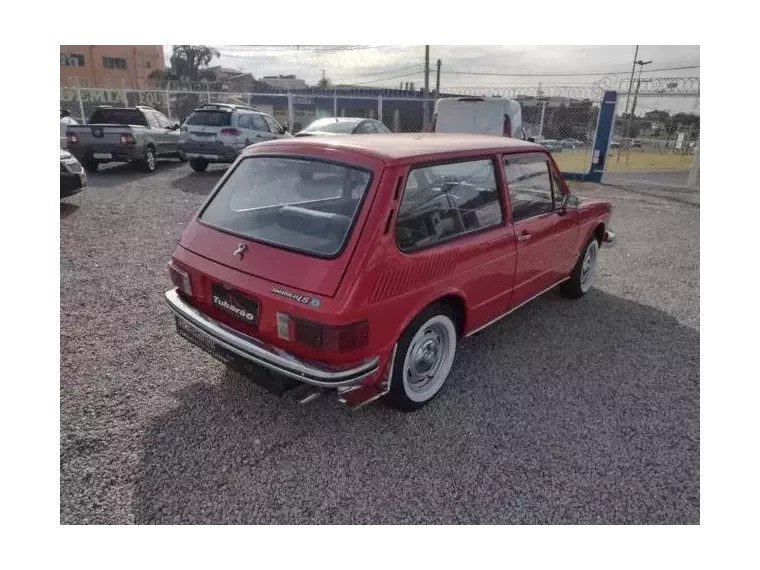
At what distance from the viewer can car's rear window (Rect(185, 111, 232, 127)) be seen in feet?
38.4

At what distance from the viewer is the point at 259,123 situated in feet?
40.9

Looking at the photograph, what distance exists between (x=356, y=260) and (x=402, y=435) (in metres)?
1.13

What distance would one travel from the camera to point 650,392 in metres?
3.38

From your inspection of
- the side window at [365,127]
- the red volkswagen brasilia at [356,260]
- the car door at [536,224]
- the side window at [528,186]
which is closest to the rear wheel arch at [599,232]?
the car door at [536,224]

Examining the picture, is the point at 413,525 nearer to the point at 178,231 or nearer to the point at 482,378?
the point at 482,378

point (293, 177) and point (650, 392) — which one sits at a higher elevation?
point (293, 177)

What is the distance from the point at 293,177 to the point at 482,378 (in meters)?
1.94

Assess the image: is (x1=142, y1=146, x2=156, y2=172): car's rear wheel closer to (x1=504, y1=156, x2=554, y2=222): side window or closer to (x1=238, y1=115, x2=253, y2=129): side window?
(x1=238, y1=115, x2=253, y2=129): side window

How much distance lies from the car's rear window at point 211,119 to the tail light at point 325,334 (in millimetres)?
10555

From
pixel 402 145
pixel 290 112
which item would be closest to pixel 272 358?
pixel 402 145

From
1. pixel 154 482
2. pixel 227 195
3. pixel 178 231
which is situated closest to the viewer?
pixel 154 482

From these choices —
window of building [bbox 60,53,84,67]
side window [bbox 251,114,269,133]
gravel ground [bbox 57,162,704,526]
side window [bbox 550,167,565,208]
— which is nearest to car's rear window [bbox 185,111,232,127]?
side window [bbox 251,114,269,133]
